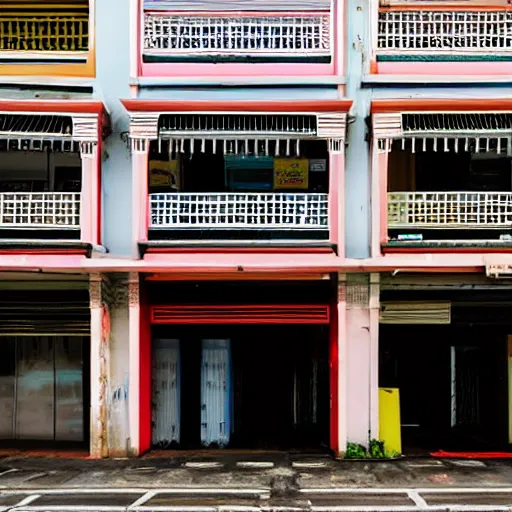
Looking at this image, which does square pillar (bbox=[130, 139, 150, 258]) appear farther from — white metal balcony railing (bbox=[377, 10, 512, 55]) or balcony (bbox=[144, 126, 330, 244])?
white metal balcony railing (bbox=[377, 10, 512, 55])

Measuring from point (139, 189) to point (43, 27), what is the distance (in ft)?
12.0

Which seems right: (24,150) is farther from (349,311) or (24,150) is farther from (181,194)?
(349,311)

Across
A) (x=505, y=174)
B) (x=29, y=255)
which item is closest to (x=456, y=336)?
(x=505, y=174)

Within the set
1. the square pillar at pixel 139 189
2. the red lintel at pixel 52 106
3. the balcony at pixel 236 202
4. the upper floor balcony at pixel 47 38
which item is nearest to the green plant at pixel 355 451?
the balcony at pixel 236 202

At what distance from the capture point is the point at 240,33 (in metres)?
11.7

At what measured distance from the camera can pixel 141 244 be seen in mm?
11344

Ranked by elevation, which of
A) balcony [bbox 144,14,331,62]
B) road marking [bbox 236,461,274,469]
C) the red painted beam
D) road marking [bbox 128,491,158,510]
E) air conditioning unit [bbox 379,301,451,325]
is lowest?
road marking [bbox 236,461,274,469]

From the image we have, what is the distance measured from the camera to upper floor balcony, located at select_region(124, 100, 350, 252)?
1128 centimetres

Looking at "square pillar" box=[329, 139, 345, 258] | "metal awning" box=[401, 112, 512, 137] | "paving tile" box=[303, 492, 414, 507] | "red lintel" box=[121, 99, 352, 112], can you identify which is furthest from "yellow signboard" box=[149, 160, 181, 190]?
"paving tile" box=[303, 492, 414, 507]

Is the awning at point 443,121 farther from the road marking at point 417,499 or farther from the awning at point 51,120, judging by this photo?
the road marking at point 417,499

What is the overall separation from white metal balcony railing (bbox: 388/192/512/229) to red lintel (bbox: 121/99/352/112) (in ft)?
6.61

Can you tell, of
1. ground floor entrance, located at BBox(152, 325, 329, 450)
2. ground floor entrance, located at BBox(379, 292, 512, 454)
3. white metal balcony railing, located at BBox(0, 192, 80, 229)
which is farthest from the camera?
ground floor entrance, located at BBox(379, 292, 512, 454)

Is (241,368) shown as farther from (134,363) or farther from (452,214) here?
(452,214)

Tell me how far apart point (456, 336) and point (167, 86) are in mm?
7782
